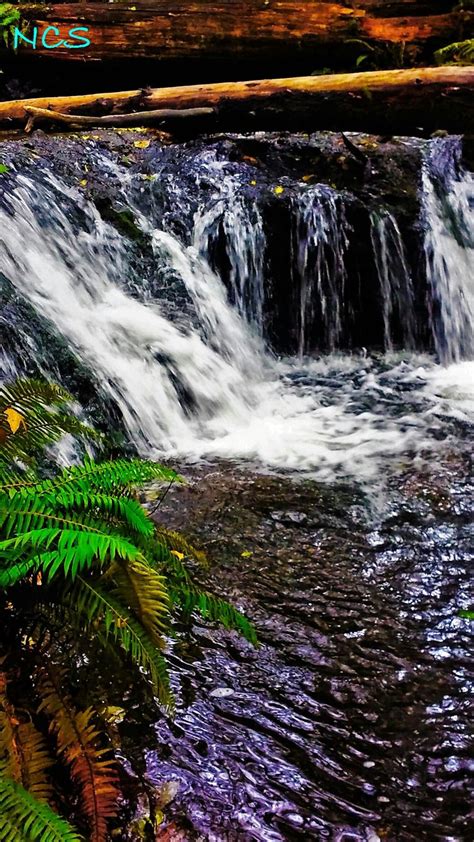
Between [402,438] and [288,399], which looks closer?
[402,438]

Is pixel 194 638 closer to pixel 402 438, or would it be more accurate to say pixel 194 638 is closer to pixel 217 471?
pixel 217 471

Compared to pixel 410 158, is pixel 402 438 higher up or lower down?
lower down

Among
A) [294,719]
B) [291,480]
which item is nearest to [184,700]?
[294,719]

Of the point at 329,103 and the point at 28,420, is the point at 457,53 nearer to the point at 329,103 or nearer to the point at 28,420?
the point at 329,103

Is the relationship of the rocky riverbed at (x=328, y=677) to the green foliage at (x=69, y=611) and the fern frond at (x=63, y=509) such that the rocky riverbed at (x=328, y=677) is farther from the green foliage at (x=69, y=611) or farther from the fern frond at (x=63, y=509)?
the fern frond at (x=63, y=509)

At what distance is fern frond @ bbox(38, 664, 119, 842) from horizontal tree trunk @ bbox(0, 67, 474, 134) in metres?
7.66

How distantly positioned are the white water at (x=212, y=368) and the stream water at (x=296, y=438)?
0.09 ft

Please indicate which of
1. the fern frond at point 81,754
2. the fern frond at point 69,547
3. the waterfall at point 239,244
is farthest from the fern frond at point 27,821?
the waterfall at point 239,244

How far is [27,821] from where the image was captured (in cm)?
165

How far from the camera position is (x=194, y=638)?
308 centimetres

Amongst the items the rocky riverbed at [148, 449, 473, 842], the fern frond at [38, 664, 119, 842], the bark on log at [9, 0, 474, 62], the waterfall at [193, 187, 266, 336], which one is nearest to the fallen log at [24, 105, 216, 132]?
the waterfall at [193, 187, 266, 336]

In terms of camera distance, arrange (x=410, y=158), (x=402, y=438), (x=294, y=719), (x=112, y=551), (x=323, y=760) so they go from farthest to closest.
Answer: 1. (x=410, y=158)
2. (x=402, y=438)
3. (x=294, y=719)
4. (x=323, y=760)
5. (x=112, y=551)

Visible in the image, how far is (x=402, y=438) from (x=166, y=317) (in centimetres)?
263

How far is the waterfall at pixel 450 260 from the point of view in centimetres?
765
